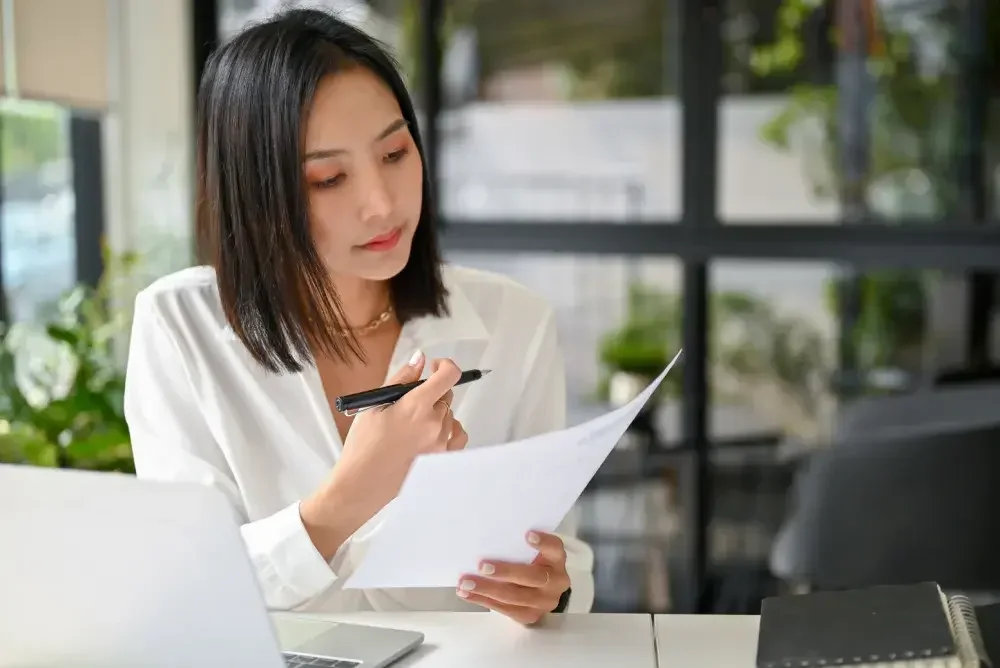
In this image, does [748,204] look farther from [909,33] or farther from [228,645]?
[228,645]

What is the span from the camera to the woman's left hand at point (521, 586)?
3.64 ft

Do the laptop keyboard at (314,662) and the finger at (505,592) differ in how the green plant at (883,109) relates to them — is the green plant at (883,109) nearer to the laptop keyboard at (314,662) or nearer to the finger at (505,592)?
the finger at (505,592)

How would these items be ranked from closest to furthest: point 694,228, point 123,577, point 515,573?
point 123,577 → point 515,573 → point 694,228

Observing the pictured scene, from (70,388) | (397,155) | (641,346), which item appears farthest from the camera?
(641,346)

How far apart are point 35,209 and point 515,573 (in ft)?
7.35

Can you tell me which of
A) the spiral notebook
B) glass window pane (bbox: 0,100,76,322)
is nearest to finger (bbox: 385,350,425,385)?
the spiral notebook

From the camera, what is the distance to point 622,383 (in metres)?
3.11

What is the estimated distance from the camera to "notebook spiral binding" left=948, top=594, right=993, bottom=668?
924 mm

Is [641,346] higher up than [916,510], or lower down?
higher up

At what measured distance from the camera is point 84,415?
2479 mm

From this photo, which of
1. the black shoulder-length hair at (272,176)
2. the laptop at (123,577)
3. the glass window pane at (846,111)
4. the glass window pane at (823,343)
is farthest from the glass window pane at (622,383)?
the laptop at (123,577)

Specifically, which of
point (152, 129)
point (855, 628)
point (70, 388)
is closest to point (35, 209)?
point (152, 129)

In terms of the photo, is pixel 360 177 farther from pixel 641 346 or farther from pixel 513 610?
pixel 641 346

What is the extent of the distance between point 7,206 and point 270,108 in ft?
5.73
